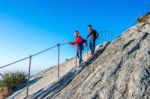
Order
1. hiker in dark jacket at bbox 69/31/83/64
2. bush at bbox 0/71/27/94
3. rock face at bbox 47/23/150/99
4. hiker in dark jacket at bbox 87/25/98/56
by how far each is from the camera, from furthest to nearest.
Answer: bush at bbox 0/71/27/94, hiker in dark jacket at bbox 87/25/98/56, hiker in dark jacket at bbox 69/31/83/64, rock face at bbox 47/23/150/99

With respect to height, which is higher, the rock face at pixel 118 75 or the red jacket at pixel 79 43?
the red jacket at pixel 79 43

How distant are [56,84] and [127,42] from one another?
3301mm

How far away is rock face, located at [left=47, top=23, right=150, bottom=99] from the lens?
12.2m

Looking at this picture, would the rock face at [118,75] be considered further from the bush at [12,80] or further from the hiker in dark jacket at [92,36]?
the bush at [12,80]

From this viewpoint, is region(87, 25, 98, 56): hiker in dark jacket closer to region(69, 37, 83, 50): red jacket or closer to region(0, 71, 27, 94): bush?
region(69, 37, 83, 50): red jacket

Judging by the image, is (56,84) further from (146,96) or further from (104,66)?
(146,96)

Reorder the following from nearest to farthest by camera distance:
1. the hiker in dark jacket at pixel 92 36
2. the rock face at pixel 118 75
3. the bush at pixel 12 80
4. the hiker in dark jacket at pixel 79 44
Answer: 1. the rock face at pixel 118 75
2. the hiker in dark jacket at pixel 79 44
3. the hiker in dark jacket at pixel 92 36
4. the bush at pixel 12 80

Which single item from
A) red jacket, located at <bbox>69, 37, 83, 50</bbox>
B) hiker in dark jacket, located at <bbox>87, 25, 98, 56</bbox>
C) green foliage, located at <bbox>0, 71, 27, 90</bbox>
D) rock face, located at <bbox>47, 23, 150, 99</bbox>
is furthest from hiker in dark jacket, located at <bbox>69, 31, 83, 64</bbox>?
green foliage, located at <bbox>0, 71, 27, 90</bbox>

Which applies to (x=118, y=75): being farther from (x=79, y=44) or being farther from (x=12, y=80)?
(x=12, y=80)

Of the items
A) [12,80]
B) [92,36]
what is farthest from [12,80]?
[92,36]

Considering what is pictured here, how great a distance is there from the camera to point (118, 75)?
13102 mm

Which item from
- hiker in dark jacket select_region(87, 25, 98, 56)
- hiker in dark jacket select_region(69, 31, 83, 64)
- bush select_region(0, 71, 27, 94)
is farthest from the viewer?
bush select_region(0, 71, 27, 94)

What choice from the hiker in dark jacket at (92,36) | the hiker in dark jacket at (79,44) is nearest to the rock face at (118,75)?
the hiker in dark jacket at (79,44)

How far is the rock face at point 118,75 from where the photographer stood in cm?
1222
